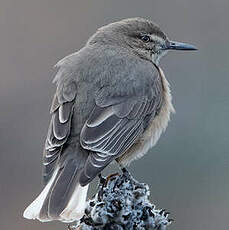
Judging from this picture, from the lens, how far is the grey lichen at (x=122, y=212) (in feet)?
12.9

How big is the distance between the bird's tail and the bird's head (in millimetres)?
1571

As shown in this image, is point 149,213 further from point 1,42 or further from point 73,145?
point 1,42

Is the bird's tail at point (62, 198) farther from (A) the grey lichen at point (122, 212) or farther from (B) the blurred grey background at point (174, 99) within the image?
(B) the blurred grey background at point (174, 99)

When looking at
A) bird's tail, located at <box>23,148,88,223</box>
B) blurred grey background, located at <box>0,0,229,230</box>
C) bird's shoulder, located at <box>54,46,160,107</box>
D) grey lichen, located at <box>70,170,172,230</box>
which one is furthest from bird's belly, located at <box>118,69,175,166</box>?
grey lichen, located at <box>70,170,172,230</box>

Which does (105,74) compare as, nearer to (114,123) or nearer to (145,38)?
(114,123)

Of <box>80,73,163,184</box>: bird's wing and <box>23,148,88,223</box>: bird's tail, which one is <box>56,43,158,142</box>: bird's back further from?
<box>23,148,88,223</box>: bird's tail

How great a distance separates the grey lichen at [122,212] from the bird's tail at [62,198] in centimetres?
13

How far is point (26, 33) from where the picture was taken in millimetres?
8320

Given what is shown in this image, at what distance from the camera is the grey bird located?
473cm

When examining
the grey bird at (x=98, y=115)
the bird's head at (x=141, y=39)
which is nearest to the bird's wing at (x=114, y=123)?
the grey bird at (x=98, y=115)

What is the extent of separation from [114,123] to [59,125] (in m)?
0.39

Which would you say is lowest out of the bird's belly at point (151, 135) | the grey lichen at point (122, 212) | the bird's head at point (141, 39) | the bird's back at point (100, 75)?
the grey lichen at point (122, 212)

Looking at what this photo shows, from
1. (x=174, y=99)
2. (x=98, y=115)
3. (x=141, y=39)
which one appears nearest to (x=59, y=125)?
(x=98, y=115)

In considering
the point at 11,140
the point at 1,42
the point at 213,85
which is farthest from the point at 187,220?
the point at 1,42
